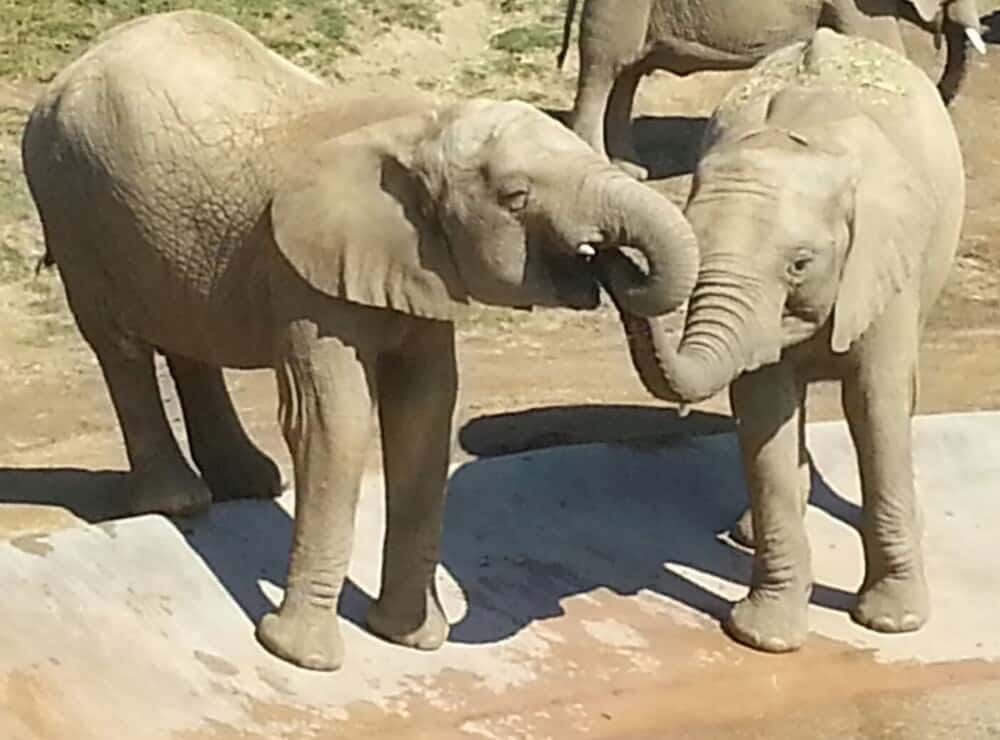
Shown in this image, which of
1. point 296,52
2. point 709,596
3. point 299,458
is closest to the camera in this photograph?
point 299,458

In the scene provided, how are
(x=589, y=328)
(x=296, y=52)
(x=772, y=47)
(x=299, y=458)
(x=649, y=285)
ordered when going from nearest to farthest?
(x=649, y=285) < (x=299, y=458) < (x=589, y=328) < (x=772, y=47) < (x=296, y=52)

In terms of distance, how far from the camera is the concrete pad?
413 centimetres

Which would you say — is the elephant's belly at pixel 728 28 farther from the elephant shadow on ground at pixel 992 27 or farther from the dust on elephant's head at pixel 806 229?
the dust on elephant's head at pixel 806 229

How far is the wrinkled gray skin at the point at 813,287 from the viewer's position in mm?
3865

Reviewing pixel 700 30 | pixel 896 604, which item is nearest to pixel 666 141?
pixel 700 30

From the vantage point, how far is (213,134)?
426 centimetres

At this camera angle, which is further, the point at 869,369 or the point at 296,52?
the point at 296,52

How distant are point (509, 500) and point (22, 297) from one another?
2870mm

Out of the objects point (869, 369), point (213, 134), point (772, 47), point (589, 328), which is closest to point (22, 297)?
point (589, 328)

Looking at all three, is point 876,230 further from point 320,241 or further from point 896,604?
point 320,241

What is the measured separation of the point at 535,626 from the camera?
15.0ft

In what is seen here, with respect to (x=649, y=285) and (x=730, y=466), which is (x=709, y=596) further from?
(x=649, y=285)

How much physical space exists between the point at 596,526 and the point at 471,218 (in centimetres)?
136

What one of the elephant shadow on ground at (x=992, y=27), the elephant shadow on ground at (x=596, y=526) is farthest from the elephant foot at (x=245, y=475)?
the elephant shadow on ground at (x=992, y=27)
